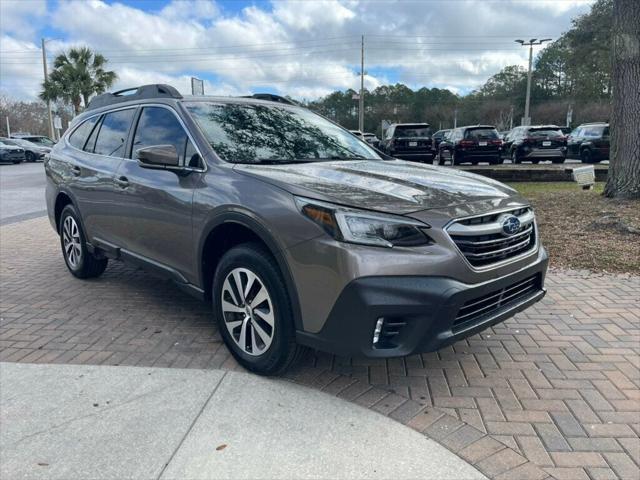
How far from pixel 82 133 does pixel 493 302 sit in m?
4.58

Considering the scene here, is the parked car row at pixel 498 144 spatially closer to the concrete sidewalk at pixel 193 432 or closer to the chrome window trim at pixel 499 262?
the chrome window trim at pixel 499 262

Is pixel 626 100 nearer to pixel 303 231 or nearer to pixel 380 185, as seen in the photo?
pixel 380 185

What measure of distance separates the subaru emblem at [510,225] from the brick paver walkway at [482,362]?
961 mm

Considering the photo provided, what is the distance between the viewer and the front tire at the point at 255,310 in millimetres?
3016

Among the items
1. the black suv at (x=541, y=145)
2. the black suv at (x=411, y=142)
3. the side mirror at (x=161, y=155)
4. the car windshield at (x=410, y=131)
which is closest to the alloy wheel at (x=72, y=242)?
the side mirror at (x=161, y=155)

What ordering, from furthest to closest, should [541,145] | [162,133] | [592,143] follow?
1. [592,143]
2. [541,145]
3. [162,133]

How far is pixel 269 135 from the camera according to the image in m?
4.00

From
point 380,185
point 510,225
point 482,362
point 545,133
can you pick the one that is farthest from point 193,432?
point 545,133

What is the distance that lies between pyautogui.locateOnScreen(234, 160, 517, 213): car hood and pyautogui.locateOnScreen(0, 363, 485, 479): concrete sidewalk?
47.0 inches

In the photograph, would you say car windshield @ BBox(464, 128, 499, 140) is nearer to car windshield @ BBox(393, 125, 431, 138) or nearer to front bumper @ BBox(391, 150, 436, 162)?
front bumper @ BBox(391, 150, 436, 162)

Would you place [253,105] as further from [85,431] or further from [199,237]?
[85,431]

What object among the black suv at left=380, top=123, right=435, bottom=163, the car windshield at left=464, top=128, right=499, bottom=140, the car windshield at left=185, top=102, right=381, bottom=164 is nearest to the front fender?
the car windshield at left=185, top=102, right=381, bottom=164

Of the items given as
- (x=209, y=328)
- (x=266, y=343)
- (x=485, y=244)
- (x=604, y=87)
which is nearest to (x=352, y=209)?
(x=485, y=244)

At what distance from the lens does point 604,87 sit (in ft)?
174
